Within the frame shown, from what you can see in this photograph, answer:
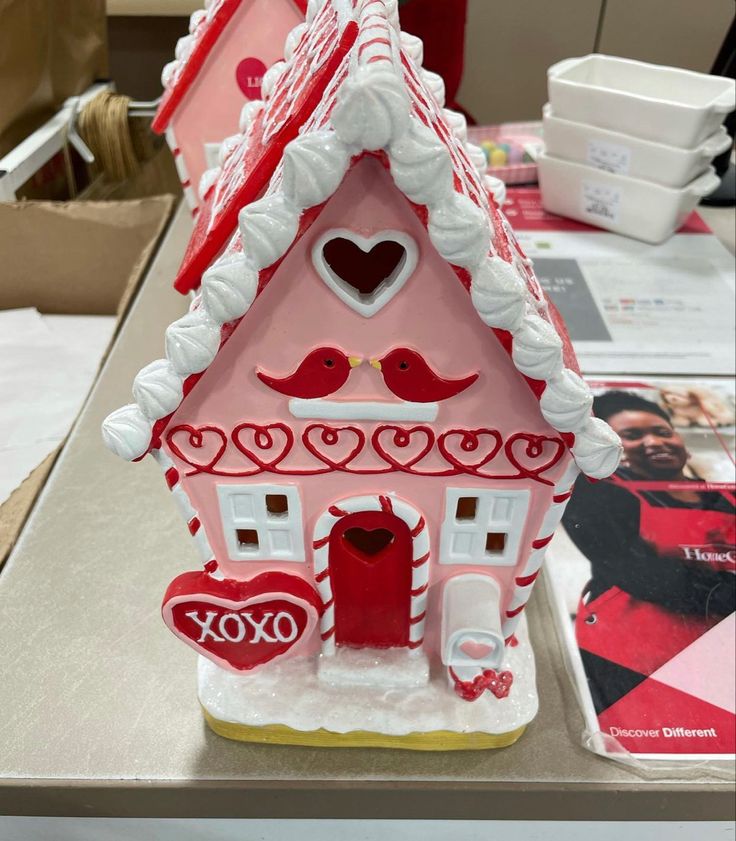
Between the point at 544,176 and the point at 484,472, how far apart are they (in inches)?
38.1

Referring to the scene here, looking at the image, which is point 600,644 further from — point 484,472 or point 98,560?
point 98,560

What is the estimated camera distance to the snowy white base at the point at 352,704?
561mm

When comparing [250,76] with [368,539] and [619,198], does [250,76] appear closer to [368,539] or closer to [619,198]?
[368,539]

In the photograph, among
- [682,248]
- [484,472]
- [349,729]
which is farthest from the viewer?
[682,248]

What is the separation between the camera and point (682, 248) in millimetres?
1251

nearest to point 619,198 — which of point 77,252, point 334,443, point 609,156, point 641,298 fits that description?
point 609,156

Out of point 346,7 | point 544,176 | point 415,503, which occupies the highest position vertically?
point 346,7

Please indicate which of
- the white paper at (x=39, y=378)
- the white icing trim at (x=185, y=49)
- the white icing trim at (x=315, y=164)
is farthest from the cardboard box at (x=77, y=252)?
the white icing trim at (x=315, y=164)

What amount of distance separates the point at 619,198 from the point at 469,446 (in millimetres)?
938

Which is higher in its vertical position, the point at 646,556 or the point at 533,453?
the point at 533,453

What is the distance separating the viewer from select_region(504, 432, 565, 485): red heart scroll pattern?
434mm

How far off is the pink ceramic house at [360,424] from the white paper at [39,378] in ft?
1.46

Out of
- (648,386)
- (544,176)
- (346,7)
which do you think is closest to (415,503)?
(346,7)

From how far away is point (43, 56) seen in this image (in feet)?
3.91
